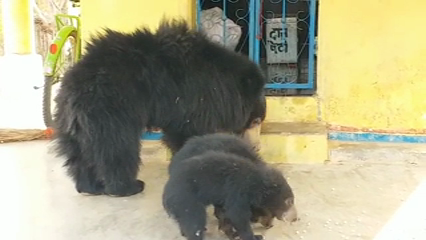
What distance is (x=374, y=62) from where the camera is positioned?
3.59m

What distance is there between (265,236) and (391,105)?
157 cm

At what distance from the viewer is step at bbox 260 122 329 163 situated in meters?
3.48

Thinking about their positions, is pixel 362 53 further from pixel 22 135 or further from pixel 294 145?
pixel 22 135

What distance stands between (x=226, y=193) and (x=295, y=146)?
136 cm

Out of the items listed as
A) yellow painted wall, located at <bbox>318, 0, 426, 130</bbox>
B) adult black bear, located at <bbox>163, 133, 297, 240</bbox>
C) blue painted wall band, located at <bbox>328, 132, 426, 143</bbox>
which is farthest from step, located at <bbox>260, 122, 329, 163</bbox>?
adult black bear, located at <bbox>163, 133, 297, 240</bbox>

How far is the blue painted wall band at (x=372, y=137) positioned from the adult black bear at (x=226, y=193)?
1388 millimetres

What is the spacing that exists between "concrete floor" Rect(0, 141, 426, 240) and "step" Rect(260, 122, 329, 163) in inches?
3.0

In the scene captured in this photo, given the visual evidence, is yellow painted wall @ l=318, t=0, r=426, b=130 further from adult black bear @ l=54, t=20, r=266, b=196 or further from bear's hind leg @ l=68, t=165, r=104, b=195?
bear's hind leg @ l=68, t=165, r=104, b=195

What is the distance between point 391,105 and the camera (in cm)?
361

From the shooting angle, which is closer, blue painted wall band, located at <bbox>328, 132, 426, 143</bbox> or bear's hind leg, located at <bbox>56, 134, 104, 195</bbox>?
bear's hind leg, located at <bbox>56, 134, 104, 195</bbox>

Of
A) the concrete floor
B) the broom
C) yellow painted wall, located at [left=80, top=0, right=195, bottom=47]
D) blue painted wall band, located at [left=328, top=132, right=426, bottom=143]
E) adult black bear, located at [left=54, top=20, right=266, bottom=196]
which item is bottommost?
the concrete floor

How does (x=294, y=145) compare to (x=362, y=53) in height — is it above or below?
below

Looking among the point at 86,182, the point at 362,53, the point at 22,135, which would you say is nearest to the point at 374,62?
the point at 362,53

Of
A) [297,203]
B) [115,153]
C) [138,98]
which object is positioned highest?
[138,98]
